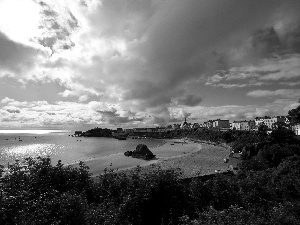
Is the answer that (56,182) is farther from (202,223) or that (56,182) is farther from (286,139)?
(286,139)

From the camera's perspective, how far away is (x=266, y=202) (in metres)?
20.9

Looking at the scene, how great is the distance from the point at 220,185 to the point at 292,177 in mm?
13920

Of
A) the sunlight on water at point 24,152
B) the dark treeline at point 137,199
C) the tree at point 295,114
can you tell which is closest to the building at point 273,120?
the tree at point 295,114

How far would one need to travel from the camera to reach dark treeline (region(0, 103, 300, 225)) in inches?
400

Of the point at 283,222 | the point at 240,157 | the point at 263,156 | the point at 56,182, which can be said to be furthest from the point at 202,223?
the point at 240,157

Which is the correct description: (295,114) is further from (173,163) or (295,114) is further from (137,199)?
(173,163)

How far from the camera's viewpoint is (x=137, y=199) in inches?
567

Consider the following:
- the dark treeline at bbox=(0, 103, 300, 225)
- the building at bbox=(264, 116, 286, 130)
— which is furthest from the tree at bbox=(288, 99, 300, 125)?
the building at bbox=(264, 116, 286, 130)

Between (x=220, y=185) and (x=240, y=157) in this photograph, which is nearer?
(x=220, y=185)

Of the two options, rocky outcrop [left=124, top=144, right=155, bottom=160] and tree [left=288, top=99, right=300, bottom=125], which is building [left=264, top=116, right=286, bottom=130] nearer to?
rocky outcrop [left=124, top=144, right=155, bottom=160]

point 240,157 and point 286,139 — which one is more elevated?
point 286,139

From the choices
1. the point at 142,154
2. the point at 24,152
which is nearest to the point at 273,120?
the point at 142,154

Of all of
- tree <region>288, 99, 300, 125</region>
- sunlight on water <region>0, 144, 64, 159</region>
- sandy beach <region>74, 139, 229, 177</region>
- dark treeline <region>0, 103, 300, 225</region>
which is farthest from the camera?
sunlight on water <region>0, 144, 64, 159</region>

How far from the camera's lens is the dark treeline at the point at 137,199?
33.3ft
